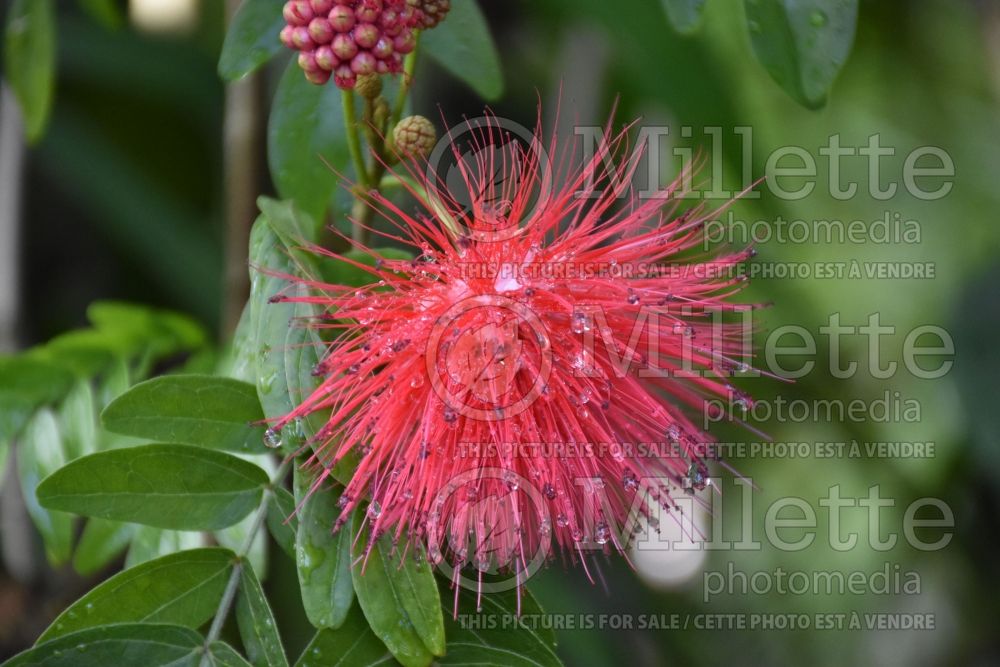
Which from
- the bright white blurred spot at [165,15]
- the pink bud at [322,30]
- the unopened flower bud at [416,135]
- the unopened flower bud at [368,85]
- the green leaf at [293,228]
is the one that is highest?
the bright white blurred spot at [165,15]

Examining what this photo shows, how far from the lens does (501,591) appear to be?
43.3 inches

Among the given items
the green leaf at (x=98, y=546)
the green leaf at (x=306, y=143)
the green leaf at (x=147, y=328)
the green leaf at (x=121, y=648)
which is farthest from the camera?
the green leaf at (x=147, y=328)

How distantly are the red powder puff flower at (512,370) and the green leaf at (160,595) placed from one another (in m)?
0.21

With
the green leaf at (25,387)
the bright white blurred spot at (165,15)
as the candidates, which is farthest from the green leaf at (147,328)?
the bright white blurred spot at (165,15)

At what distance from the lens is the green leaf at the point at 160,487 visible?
1.08 m

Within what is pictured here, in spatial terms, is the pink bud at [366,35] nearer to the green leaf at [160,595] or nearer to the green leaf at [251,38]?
the green leaf at [251,38]

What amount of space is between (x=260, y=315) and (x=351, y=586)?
32cm

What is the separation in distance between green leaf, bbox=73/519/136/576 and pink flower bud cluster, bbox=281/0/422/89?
804 mm

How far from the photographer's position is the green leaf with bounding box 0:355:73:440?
60.6 inches

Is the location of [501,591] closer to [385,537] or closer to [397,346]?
[385,537]

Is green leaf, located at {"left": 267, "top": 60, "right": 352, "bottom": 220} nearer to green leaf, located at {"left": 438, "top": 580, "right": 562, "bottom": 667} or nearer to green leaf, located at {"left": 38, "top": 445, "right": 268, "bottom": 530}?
green leaf, located at {"left": 38, "top": 445, "right": 268, "bottom": 530}

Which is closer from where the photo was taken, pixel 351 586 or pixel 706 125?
pixel 351 586

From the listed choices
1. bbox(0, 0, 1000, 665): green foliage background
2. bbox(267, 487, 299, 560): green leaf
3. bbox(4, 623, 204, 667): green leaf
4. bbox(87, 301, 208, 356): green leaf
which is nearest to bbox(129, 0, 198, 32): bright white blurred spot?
Result: bbox(0, 0, 1000, 665): green foliage background

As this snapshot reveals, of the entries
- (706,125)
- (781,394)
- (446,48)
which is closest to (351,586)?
(446,48)
